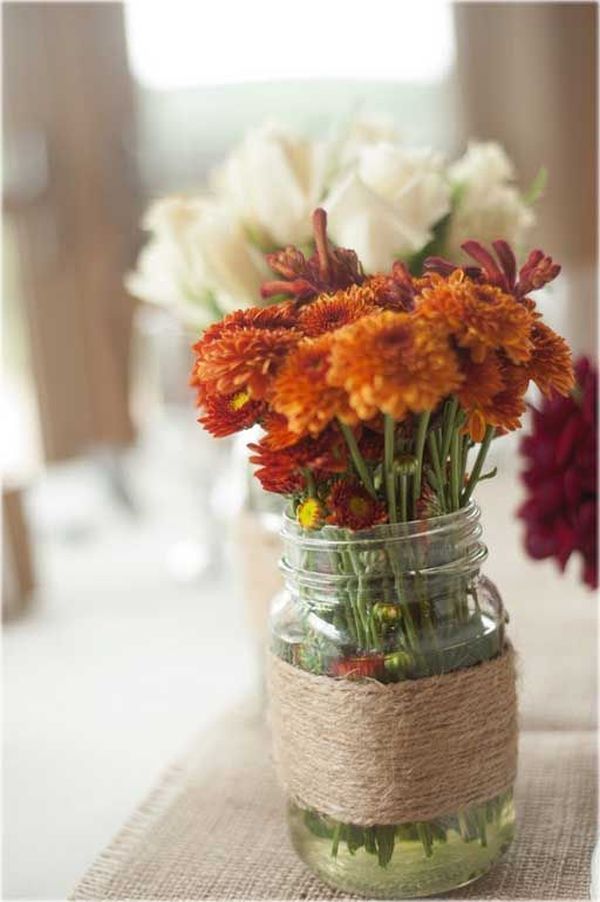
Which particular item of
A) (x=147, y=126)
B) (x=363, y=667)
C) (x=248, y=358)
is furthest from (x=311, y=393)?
(x=147, y=126)

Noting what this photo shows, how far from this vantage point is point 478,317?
43 centimetres

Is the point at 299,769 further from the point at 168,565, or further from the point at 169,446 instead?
the point at 168,565

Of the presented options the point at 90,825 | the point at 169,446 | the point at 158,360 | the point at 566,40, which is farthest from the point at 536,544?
the point at 566,40

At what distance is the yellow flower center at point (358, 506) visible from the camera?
480mm

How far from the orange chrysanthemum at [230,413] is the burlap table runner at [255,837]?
0.24m

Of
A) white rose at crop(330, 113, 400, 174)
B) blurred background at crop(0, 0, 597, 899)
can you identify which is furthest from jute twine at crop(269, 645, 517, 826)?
blurred background at crop(0, 0, 597, 899)

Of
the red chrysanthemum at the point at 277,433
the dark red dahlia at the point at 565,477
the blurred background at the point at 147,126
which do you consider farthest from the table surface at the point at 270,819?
the blurred background at the point at 147,126

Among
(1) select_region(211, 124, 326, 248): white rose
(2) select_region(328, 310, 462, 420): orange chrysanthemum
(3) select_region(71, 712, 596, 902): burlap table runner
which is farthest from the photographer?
(1) select_region(211, 124, 326, 248): white rose

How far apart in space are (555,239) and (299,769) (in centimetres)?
240

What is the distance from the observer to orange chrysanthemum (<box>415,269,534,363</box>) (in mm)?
433

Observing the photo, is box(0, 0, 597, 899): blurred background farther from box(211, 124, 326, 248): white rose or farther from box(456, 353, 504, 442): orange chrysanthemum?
box(456, 353, 504, 442): orange chrysanthemum

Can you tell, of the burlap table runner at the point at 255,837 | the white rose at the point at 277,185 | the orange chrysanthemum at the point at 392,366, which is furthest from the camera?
the white rose at the point at 277,185

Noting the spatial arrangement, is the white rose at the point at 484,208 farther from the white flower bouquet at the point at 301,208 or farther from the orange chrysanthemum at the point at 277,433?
the orange chrysanthemum at the point at 277,433

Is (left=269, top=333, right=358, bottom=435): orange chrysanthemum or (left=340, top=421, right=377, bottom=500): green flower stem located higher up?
(left=269, top=333, right=358, bottom=435): orange chrysanthemum
